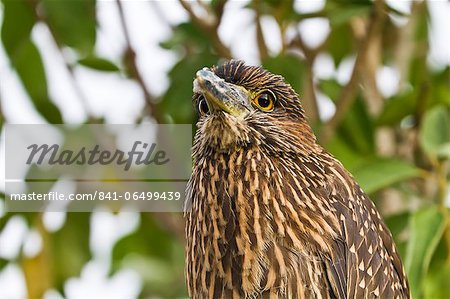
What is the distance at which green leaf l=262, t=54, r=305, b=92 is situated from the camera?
426 cm

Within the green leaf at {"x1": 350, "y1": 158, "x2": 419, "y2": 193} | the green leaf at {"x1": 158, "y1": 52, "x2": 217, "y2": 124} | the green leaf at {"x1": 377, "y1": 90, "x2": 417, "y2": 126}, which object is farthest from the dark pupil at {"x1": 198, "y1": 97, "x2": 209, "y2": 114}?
the green leaf at {"x1": 377, "y1": 90, "x2": 417, "y2": 126}

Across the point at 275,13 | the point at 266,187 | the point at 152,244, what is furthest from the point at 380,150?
the point at 266,187

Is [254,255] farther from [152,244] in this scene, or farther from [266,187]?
[152,244]

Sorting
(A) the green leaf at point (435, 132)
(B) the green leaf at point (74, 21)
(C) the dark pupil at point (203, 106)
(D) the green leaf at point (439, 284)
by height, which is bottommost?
(D) the green leaf at point (439, 284)

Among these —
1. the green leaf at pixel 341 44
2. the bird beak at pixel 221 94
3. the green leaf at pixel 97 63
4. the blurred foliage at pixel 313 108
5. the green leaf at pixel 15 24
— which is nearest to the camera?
the bird beak at pixel 221 94

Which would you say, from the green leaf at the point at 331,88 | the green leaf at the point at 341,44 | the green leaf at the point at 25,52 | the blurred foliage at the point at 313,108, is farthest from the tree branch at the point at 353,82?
the green leaf at the point at 25,52

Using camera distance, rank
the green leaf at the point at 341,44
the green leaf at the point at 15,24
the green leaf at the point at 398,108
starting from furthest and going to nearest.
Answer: the green leaf at the point at 341,44
the green leaf at the point at 15,24
the green leaf at the point at 398,108

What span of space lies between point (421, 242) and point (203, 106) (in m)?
0.93

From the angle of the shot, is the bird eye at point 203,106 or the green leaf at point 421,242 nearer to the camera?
the bird eye at point 203,106

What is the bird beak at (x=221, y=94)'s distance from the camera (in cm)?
325

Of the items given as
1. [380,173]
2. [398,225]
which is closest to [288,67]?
[380,173]

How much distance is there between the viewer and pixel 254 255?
130 inches

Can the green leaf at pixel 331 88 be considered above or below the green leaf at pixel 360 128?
above

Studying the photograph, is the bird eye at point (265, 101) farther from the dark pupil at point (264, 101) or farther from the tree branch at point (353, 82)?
the tree branch at point (353, 82)
